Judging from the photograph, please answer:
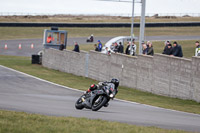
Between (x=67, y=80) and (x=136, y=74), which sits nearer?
(x=136, y=74)

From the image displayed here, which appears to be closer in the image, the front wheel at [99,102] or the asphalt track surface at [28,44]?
the front wheel at [99,102]

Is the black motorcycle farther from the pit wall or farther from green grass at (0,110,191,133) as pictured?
the pit wall

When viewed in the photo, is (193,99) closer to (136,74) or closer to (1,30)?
(136,74)

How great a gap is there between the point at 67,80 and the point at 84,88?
4.07m

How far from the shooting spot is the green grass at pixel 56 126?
9.16 meters

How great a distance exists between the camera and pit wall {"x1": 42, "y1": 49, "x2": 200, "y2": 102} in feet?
63.2

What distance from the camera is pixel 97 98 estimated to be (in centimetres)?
1327

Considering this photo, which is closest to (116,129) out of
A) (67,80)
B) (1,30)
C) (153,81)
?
(153,81)

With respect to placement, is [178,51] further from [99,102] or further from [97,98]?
[99,102]

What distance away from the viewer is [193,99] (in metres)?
18.8

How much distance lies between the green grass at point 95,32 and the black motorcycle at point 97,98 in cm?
4936

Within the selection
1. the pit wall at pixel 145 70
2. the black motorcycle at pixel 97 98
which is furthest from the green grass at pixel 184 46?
the black motorcycle at pixel 97 98

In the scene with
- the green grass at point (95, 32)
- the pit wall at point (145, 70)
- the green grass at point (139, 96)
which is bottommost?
the green grass at point (139, 96)

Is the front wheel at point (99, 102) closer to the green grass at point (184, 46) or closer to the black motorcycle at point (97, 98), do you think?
the black motorcycle at point (97, 98)
